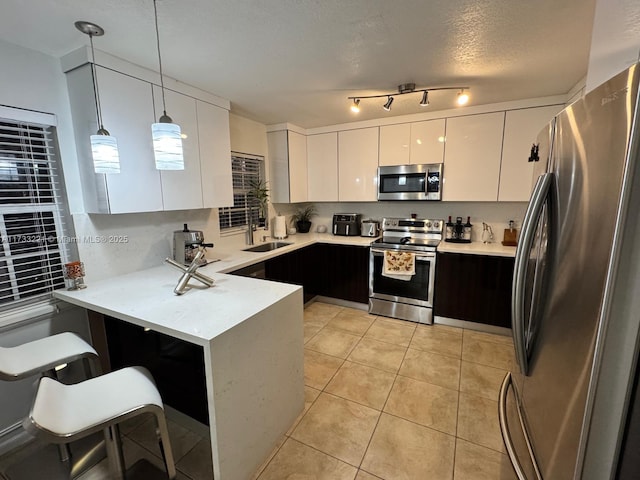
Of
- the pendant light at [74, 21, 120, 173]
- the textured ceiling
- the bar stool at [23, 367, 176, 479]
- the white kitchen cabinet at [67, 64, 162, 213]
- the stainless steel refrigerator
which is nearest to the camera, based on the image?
the stainless steel refrigerator

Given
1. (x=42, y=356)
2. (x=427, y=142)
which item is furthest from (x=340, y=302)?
(x=42, y=356)

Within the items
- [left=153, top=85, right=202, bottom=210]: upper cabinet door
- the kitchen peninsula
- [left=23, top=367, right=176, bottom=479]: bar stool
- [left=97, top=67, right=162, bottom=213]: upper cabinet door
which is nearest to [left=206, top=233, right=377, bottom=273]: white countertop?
the kitchen peninsula

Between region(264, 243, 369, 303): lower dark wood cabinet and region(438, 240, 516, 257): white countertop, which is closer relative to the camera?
region(438, 240, 516, 257): white countertop

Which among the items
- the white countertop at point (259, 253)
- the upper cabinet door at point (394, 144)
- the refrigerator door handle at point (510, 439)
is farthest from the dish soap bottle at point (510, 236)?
the refrigerator door handle at point (510, 439)

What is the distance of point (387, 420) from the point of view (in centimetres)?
187

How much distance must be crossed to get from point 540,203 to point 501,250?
237cm

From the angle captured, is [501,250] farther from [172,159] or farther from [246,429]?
[172,159]

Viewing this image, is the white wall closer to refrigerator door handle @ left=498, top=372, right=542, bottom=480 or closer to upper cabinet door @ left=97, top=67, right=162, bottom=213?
refrigerator door handle @ left=498, top=372, right=542, bottom=480

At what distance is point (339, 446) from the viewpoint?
1.68 metres

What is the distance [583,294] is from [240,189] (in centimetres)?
326

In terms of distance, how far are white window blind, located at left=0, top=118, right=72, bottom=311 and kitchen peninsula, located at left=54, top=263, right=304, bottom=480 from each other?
0.66ft

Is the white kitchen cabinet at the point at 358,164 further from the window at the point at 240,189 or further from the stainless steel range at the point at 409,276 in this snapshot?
the window at the point at 240,189

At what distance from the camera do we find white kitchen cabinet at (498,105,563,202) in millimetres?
2781

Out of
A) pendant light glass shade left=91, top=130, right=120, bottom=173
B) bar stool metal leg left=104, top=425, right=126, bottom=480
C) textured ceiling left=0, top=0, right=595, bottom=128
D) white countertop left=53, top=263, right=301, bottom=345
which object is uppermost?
textured ceiling left=0, top=0, right=595, bottom=128
